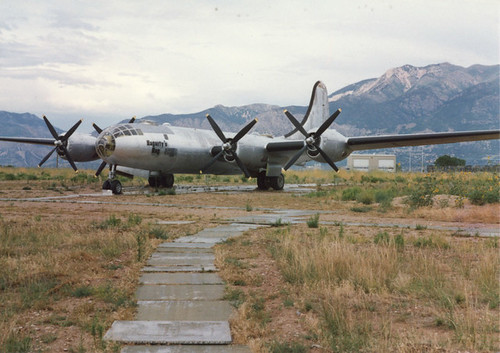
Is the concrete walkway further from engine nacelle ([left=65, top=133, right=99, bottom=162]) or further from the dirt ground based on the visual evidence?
engine nacelle ([left=65, top=133, right=99, bottom=162])

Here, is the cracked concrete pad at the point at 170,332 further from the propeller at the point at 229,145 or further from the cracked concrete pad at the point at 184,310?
the propeller at the point at 229,145

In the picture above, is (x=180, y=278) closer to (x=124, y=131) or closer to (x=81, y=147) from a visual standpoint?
(x=124, y=131)

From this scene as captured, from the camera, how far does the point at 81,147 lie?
36.9 m

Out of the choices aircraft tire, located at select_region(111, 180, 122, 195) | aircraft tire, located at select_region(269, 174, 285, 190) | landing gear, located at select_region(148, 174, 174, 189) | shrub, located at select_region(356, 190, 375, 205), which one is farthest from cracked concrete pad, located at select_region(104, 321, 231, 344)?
aircraft tire, located at select_region(269, 174, 285, 190)

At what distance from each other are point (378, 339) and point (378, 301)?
1.99 metres

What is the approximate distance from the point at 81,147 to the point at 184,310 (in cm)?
3212

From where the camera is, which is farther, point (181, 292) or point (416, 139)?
point (416, 139)

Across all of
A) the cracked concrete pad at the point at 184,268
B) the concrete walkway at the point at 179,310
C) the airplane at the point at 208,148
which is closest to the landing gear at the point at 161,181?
the airplane at the point at 208,148

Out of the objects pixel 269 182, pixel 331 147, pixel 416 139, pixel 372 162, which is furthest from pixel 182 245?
pixel 372 162

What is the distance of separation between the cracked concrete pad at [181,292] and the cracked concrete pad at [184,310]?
9.9 inches

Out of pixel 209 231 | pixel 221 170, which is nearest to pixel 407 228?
pixel 209 231

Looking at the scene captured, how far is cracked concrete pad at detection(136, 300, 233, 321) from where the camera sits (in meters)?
6.77

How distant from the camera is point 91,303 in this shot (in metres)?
7.52

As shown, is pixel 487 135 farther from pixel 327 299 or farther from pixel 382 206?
pixel 327 299
